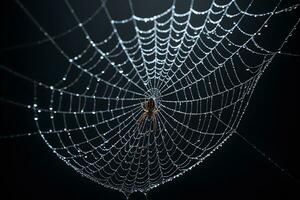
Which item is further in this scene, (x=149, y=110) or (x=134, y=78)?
(x=134, y=78)

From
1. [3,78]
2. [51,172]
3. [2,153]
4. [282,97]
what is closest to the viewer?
[3,78]

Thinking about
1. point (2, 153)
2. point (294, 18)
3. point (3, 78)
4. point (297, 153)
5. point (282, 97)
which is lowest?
point (297, 153)

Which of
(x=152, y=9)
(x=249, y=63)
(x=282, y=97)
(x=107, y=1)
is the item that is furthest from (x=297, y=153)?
(x=107, y=1)

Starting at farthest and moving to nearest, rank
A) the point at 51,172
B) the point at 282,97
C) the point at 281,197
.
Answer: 1. the point at 281,197
2. the point at 282,97
3. the point at 51,172

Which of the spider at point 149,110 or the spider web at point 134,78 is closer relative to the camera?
the spider at point 149,110

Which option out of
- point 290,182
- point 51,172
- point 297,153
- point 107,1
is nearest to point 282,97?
point 297,153

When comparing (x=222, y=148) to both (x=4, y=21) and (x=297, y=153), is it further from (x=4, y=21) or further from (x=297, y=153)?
(x=4, y=21)

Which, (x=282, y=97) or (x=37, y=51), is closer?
(x=37, y=51)

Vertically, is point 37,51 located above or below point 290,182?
above

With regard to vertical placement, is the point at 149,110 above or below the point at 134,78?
below

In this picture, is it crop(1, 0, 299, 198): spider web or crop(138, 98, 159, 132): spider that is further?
crop(1, 0, 299, 198): spider web

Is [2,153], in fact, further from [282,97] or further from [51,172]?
[282,97]
